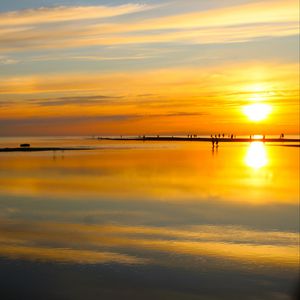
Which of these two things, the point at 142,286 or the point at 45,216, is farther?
the point at 45,216

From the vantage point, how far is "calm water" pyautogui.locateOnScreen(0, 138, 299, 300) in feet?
45.3

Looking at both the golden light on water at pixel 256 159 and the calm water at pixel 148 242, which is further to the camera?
the golden light on water at pixel 256 159

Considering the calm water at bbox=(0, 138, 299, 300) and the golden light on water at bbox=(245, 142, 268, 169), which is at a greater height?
the golden light on water at bbox=(245, 142, 268, 169)

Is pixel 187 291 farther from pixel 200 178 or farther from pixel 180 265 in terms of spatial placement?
pixel 200 178

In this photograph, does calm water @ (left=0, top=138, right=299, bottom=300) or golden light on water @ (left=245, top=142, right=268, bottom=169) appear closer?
calm water @ (left=0, top=138, right=299, bottom=300)

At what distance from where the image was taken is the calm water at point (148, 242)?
13.8 meters

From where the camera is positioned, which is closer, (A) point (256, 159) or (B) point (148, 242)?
(B) point (148, 242)

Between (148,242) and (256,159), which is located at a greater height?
(256,159)

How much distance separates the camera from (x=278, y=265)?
51.3ft

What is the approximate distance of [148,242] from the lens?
18.7 m

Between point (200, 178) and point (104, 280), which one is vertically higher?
point (200, 178)

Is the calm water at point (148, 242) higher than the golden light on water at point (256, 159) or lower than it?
lower

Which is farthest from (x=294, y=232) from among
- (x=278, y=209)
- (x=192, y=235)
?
(x=278, y=209)

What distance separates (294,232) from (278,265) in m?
5.23
